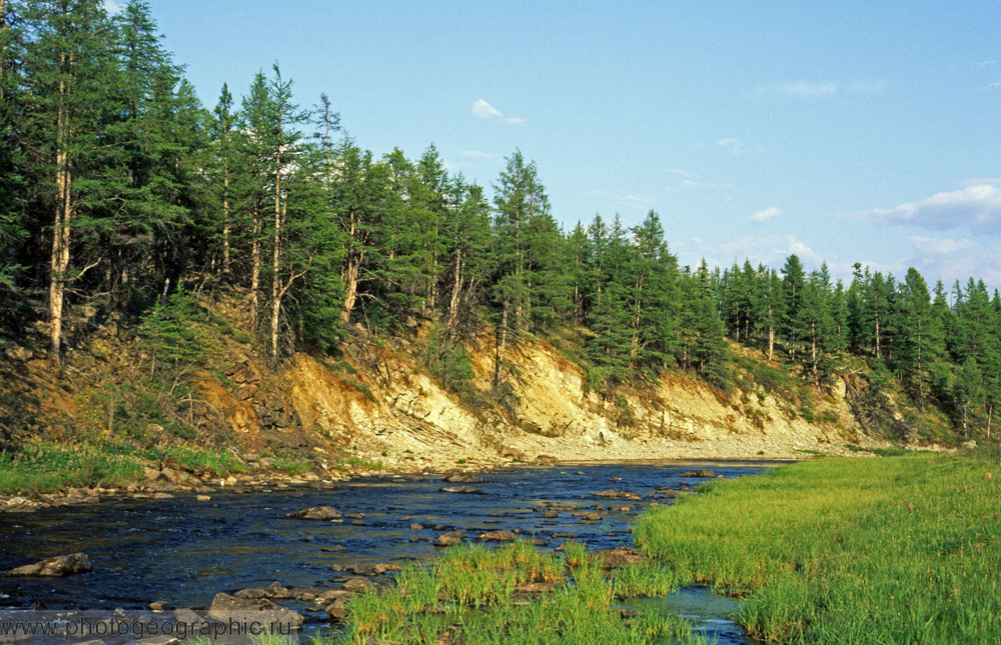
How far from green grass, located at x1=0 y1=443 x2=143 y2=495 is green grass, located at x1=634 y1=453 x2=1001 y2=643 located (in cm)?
1873

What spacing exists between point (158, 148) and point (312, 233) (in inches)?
410

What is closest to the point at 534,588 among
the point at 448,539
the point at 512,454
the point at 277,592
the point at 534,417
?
the point at 277,592

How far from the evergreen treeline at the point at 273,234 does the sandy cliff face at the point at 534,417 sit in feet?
6.95

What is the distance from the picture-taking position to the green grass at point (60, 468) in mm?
20953

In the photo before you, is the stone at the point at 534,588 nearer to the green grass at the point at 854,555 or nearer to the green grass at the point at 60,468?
the green grass at the point at 854,555

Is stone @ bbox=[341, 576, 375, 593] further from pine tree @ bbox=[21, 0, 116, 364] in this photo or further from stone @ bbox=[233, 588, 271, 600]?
pine tree @ bbox=[21, 0, 116, 364]

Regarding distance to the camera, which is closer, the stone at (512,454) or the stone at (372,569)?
the stone at (372,569)

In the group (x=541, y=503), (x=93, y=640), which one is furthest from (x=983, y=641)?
(x=541, y=503)

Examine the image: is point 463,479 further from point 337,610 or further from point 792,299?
point 792,299

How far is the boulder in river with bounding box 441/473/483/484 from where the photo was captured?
107 ft

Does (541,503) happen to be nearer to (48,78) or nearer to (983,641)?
(983,641)

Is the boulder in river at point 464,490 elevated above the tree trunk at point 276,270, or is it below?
below

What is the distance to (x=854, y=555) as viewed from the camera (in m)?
13.5

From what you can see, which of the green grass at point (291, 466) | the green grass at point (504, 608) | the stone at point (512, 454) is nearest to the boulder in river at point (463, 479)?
the green grass at point (291, 466)
